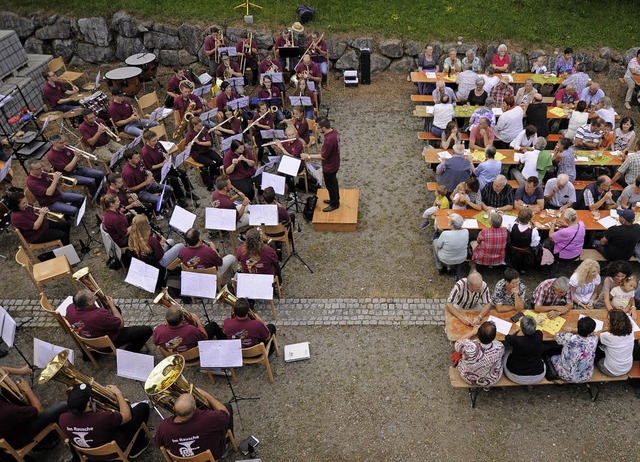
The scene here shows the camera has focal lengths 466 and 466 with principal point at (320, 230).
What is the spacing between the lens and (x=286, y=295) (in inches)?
316

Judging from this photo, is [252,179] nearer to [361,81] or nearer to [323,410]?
[323,410]

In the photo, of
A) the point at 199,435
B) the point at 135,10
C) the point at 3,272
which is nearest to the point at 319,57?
the point at 135,10

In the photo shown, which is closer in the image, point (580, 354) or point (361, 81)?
point (580, 354)

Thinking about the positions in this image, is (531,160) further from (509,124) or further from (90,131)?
(90,131)

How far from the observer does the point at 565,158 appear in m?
9.05

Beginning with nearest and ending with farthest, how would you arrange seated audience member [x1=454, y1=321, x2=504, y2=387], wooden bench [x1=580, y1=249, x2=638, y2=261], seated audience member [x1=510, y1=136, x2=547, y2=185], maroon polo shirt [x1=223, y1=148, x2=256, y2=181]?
seated audience member [x1=454, y1=321, x2=504, y2=387] → wooden bench [x1=580, y1=249, x2=638, y2=261] → seated audience member [x1=510, y1=136, x2=547, y2=185] → maroon polo shirt [x1=223, y1=148, x2=256, y2=181]

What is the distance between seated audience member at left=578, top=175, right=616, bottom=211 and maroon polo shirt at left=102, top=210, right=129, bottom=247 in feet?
26.9

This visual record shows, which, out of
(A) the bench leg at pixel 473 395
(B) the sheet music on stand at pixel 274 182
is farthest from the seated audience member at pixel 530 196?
(B) the sheet music on stand at pixel 274 182

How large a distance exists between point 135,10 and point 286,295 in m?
12.8

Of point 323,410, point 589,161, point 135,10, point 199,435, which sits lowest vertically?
point 323,410

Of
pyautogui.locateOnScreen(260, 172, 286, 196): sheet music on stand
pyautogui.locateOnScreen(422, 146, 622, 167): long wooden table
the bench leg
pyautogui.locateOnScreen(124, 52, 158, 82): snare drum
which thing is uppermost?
pyautogui.locateOnScreen(124, 52, 158, 82): snare drum

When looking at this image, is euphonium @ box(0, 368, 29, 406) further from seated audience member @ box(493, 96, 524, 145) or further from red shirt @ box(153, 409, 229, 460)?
seated audience member @ box(493, 96, 524, 145)

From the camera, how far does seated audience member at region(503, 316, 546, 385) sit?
572cm

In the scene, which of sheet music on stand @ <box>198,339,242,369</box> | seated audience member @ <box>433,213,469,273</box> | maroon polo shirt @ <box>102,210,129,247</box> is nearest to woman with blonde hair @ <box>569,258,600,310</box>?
seated audience member @ <box>433,213,469,273</box>
